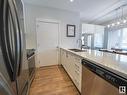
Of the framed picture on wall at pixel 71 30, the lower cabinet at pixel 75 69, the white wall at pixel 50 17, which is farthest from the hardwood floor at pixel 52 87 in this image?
the framed picture on wall at pixel 71 30

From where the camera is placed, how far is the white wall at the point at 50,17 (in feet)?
11.4

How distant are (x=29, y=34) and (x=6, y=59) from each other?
3.11 metres

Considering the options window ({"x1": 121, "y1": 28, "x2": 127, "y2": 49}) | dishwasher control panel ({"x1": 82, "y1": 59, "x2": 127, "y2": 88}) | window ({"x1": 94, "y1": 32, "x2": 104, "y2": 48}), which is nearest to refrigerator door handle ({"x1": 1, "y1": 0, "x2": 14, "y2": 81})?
dishwasher control panel ({"x1": 82, "y1": 59, "x2": 127, "y2": 88})

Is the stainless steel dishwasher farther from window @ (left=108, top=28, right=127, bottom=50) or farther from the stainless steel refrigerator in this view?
window @ (left=108, top=28, right=127, bottom=50)

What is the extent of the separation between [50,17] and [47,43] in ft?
3.83

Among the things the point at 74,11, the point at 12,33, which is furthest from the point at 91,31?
the point at 12,33

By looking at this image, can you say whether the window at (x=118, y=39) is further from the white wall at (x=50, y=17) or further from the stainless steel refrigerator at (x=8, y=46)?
the stainless steel refrigerator at (x=8, y=46)

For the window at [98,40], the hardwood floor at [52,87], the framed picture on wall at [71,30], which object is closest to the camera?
the hardwood floor at [52,87]

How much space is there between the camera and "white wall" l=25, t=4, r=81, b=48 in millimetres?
3479

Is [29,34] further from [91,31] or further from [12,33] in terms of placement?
[91,31]

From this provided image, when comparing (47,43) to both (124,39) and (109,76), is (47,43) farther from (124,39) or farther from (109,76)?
(124,39)

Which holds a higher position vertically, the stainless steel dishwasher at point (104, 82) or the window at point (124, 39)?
the window at point (124, 39)

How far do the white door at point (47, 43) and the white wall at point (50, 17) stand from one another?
242mm

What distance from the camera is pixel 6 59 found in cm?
62
